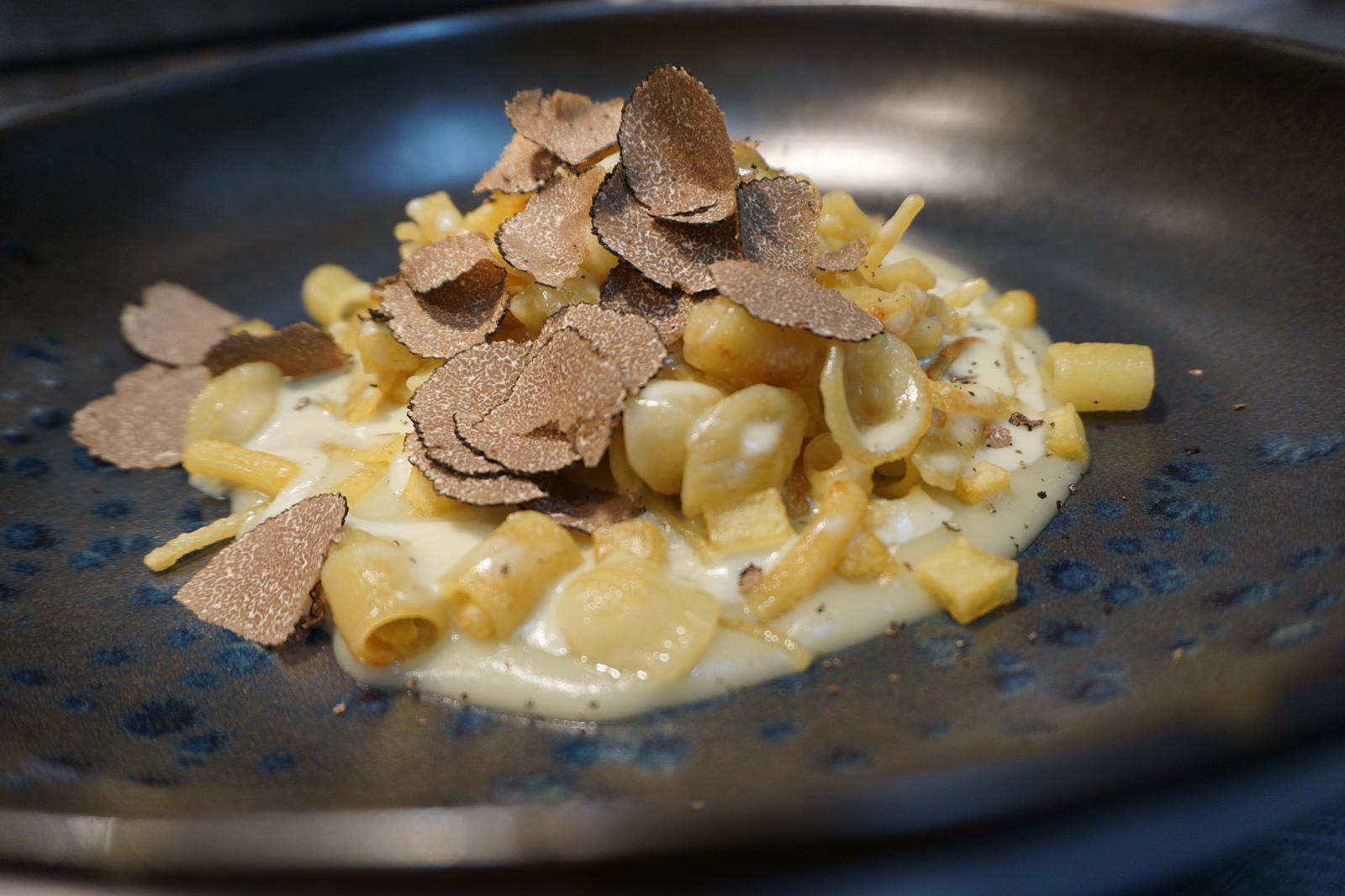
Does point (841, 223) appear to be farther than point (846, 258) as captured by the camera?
Yes

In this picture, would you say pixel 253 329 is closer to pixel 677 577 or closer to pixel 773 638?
pixel 677 577

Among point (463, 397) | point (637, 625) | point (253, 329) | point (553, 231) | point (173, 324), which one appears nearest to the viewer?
point (637, 625)

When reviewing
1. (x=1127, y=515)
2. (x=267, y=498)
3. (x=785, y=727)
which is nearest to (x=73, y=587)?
(x=267, y=498)

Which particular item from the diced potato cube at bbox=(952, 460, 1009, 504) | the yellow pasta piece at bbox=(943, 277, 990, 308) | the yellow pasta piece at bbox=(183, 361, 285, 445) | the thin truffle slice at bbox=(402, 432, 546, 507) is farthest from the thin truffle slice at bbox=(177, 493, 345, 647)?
the yellow pasta piece at bbox=(943, 277, 990, 308)

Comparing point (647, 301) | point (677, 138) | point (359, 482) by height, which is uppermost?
point (677, 138)

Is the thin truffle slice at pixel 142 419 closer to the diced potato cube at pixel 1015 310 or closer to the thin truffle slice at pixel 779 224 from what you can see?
the thin truffle slice at pixel 779 224

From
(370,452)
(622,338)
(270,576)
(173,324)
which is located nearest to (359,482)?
(370,452)

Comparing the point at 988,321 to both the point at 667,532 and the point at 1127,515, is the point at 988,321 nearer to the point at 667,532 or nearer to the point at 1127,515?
the point at 1127,515

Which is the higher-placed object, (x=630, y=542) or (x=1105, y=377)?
(x=1105, y=377)
